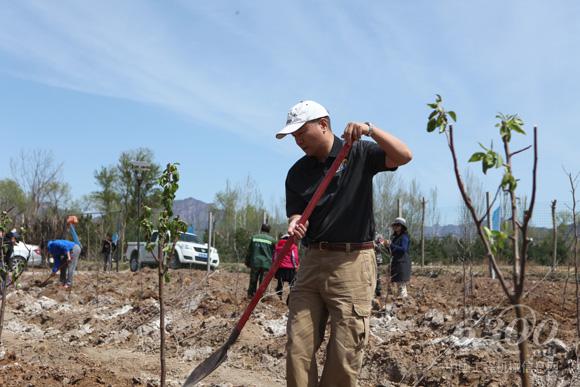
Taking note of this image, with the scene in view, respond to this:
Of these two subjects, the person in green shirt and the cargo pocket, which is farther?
the person in green shirt

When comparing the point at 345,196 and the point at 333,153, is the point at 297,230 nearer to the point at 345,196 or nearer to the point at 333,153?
the point at 345,196

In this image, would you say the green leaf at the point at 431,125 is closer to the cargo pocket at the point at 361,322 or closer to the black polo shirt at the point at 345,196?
the black polo shirt at the point at 345,196

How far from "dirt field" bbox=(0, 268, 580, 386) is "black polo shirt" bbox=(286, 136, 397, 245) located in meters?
0.97

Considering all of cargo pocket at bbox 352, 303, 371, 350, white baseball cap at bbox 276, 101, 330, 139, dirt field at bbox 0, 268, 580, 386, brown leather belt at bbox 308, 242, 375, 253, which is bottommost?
dirt field at bbox 0, 268, 580, 386

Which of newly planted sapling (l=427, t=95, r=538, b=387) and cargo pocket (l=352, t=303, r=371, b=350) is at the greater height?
newly planted sapling (l=427, t=95, r=538, b=387)

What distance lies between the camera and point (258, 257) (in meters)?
10.6

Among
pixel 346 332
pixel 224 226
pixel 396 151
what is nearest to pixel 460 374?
pixel 346 332

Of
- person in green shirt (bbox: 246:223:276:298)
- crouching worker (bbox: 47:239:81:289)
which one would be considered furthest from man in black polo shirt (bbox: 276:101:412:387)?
crouching worker (bbox: 47:239:81:289)

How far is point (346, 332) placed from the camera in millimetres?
3346

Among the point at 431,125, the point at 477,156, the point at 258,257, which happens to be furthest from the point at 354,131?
the point at 258,257

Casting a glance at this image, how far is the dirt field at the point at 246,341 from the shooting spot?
5.13 meters

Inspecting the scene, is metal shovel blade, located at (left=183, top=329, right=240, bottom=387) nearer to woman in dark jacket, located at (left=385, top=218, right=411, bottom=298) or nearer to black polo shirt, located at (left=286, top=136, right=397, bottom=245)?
black polo shirt, located at (left=286, top=136, right=397, bottom=245)

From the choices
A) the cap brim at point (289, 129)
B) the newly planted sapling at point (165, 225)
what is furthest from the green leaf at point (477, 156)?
the newly planted sapling at point (165, 225)

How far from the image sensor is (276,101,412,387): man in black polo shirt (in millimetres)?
3352
